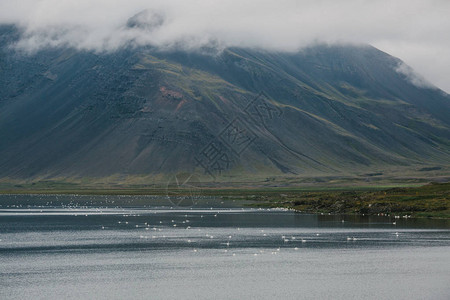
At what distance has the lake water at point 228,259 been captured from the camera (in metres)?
44.6

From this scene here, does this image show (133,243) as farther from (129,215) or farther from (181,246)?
(129,215)

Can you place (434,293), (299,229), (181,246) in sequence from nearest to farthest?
(434,293)
(181,246)
(299,229)

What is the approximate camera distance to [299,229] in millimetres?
87062

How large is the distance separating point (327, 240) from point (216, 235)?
14752 millimetres

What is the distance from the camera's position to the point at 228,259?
2351 inches

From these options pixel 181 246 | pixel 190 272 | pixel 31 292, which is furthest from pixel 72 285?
pixel 181 246

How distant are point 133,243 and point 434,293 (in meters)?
38.9

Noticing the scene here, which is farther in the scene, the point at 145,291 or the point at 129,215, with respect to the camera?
the point at 129,215

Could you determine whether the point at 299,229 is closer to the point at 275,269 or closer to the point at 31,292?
the point at 275,269

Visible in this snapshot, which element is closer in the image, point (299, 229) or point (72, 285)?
point (72, 285)

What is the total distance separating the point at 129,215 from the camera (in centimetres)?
12012

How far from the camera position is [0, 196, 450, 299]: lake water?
4462 cm

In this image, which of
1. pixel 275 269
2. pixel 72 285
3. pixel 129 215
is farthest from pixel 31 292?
pixel 129 215

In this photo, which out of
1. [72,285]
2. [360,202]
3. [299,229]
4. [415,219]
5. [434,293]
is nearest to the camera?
[434,293]
